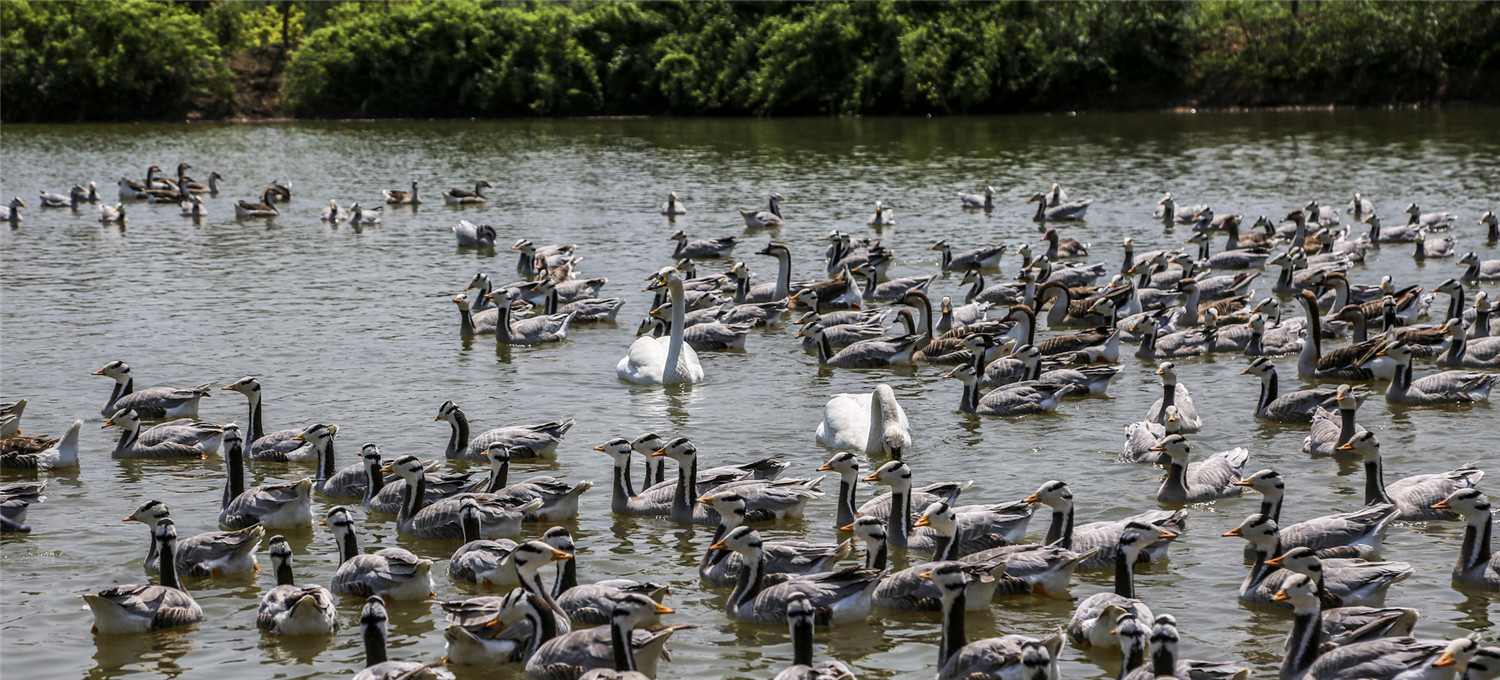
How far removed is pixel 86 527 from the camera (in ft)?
45.0

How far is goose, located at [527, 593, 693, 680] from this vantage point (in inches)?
382

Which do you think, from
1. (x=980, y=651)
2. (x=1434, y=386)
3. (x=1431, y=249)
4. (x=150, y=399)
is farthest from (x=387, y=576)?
(x=1431, y=249)

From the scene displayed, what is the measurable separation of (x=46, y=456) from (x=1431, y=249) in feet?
78.1

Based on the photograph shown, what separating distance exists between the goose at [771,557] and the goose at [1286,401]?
6984 mm

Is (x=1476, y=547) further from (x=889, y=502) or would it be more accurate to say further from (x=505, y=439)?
(x=505, y=439)

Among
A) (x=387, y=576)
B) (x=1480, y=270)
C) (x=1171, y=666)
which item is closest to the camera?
(x=1171, y=666)

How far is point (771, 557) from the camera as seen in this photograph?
1188cm

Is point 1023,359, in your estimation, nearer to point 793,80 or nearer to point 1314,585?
point 1314,585

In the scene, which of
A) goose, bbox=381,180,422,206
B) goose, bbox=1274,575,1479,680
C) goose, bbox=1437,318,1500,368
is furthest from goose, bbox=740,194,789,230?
goose, bbox=1274,575,1479,680

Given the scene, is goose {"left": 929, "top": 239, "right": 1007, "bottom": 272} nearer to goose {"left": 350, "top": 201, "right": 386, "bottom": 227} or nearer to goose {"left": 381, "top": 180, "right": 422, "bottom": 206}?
goose {"left": 350, "top": 201, "right": 386, "bottom": 227}

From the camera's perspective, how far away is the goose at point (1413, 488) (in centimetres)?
1312

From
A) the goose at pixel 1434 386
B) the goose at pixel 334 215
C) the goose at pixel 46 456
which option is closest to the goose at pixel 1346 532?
the goose at pixel 1434 386

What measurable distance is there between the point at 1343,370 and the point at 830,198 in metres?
23.4

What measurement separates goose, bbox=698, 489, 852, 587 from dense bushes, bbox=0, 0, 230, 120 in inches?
3180
